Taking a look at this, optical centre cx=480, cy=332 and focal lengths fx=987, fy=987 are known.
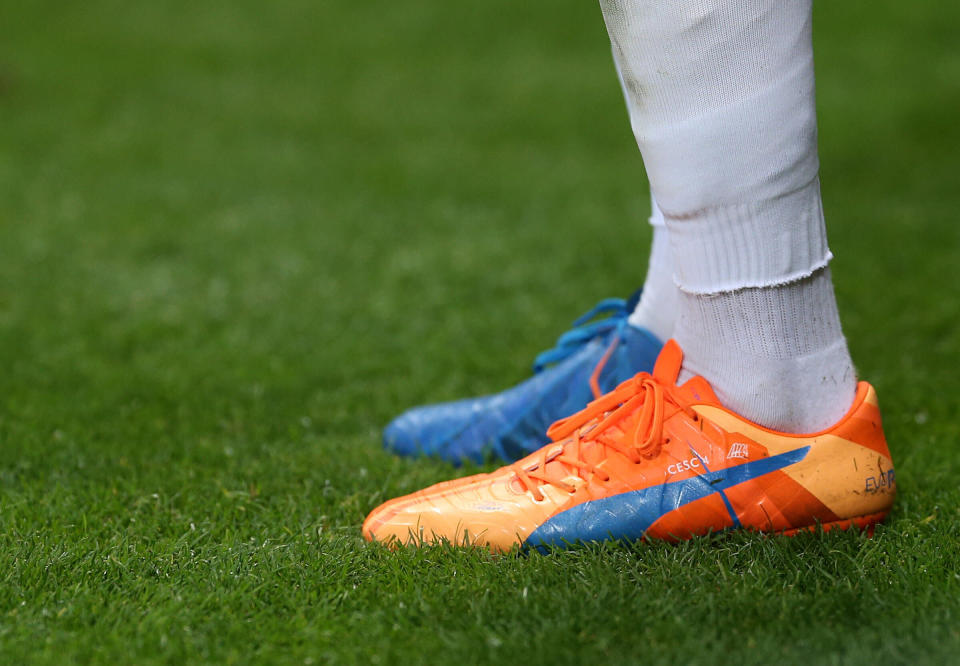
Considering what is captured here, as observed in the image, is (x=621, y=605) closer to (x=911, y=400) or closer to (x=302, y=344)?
(x=911, y=400)

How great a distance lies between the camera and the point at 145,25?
9.33 m

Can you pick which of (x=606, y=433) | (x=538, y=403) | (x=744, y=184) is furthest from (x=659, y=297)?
(x=744, y=184)

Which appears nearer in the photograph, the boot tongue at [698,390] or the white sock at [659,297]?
the boot tongue at [698,390]

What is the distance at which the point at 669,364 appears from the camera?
1782 millimetres

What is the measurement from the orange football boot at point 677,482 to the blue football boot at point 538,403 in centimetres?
36

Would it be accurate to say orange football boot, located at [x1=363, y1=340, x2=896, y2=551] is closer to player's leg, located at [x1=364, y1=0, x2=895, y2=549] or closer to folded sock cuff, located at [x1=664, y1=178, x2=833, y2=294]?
player's leg, located at [x1=364, y1=0, x2=895, y2=549]

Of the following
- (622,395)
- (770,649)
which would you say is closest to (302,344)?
(622,395)

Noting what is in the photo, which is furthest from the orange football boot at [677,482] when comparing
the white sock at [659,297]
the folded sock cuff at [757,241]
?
the white sock at [659,297]

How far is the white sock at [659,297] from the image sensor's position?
6.91 feet

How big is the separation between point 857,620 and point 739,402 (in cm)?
41

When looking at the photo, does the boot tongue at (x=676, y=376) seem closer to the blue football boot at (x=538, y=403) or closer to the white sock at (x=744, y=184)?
the white sock at (x=744, y=184)

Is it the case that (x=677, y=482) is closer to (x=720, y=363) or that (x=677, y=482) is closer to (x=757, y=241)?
(x=720, y=363)

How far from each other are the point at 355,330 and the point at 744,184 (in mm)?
2036

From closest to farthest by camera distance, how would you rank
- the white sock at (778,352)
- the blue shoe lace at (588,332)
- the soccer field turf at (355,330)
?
the soccer field turf at (355,330), the white sock at (778,352), the blue shoe lace at (588,332)
